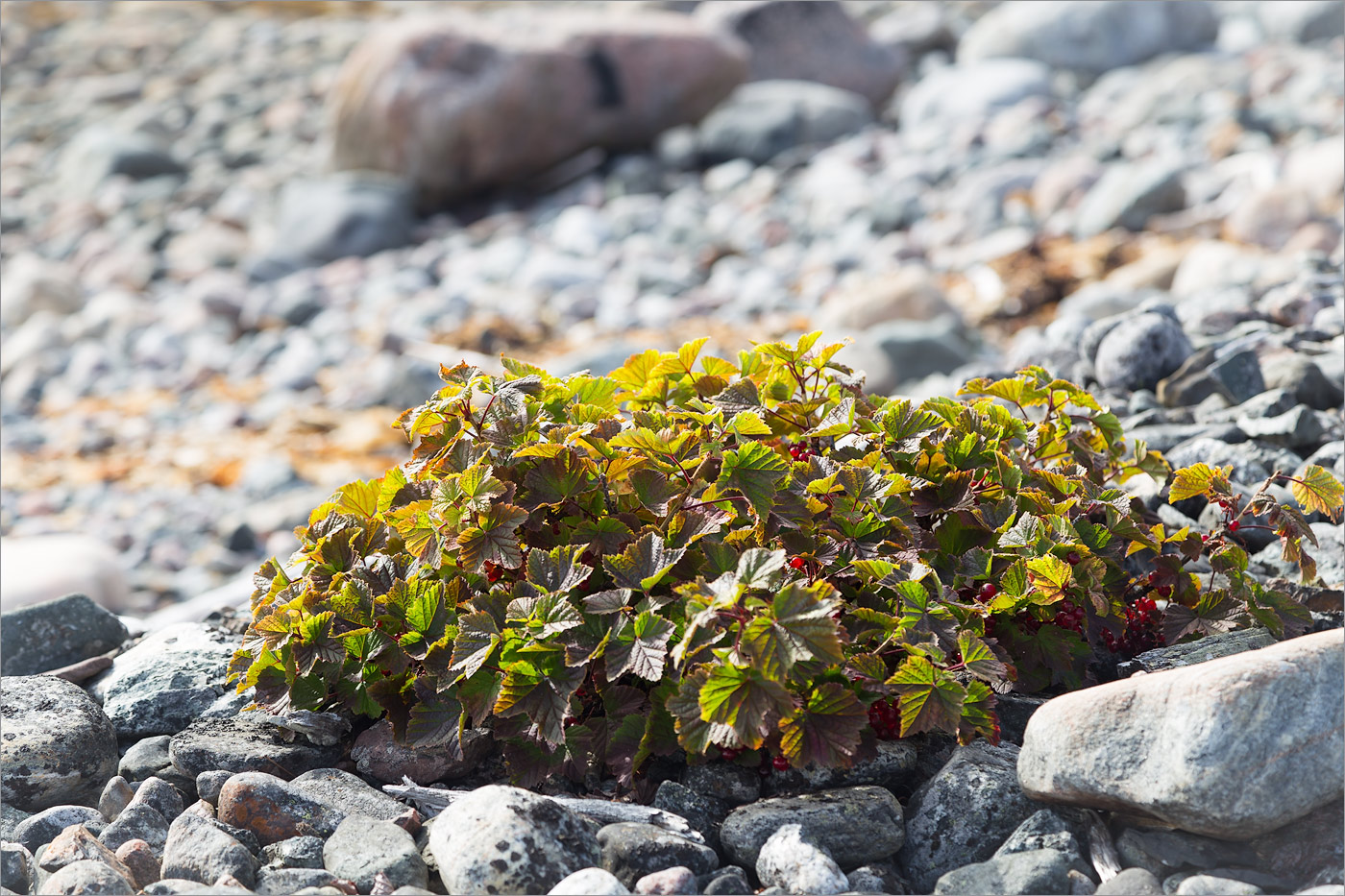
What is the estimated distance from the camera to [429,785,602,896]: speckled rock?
77.4 inches

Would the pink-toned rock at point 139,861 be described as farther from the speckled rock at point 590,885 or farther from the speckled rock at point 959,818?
the speckled rock at point 959,818

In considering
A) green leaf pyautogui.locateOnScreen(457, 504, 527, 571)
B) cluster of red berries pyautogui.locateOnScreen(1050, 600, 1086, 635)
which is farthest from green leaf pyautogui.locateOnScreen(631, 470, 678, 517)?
cluster of red berries pyautogui.locateOnScreen(1050, 600, 1086, 635)

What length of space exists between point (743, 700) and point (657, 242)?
28.3ft

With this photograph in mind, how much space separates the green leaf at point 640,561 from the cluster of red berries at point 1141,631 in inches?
43.6

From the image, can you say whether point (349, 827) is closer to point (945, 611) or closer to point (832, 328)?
point (945, 611)

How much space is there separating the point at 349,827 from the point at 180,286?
10.8m

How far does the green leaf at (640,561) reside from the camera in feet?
7.06

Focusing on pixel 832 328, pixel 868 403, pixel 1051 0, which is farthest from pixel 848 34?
pixel 868 403

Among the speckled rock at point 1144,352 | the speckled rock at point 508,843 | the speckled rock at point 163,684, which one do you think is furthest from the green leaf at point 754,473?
the speckled rock at point 1144,352

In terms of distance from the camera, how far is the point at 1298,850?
6.53 feet

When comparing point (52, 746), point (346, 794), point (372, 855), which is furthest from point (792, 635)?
point (52, 746)

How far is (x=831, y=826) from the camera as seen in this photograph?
2.10 metres

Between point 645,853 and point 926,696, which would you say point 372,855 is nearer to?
point 645,853

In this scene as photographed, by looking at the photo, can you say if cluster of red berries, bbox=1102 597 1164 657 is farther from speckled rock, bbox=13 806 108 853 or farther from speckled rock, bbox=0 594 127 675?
speckled rock, bbox=0 594 127 675
